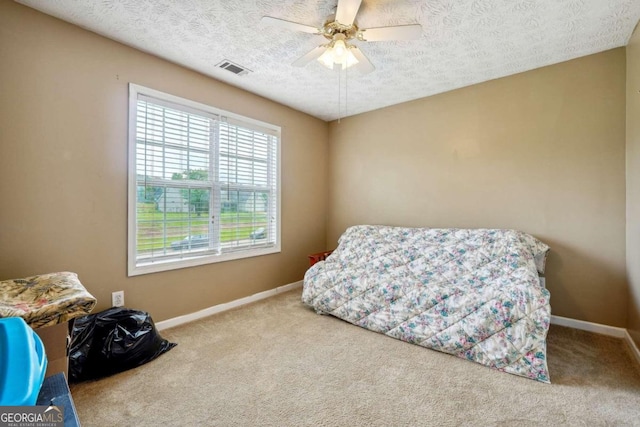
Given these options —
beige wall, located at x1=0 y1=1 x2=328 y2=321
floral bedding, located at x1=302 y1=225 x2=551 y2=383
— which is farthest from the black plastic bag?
floral bedding, located at x1=302 y1=225 x2=551 y2=383

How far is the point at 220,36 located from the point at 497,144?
287cm

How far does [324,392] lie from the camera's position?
1735 mm

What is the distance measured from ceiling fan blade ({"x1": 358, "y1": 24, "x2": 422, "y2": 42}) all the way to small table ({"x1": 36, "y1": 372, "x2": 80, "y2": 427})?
2.38m

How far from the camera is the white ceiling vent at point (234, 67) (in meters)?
2.66

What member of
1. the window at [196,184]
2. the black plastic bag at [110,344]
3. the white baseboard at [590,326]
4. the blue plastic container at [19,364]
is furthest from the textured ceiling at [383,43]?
the white baseboard at [590,326]

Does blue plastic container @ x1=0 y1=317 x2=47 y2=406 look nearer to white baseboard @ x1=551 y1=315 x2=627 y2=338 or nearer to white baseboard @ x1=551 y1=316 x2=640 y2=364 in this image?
white baseboard @ x1=551 y1=316 x2=640 y2=364

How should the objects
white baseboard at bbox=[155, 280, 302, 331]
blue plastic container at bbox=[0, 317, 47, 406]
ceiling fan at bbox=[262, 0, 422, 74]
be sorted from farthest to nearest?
1. white baseboard at bbox=[155, 280, 302, 331]
2. ceiling fan at bbox=[262, 0, 422, 74]
3. blue plastic container at bbox=[0, 317, 47, 406]

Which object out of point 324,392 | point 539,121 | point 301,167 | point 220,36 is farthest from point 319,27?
point 324,392

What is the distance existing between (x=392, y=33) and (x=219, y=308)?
2.97 meters

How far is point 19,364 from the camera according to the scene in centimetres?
73

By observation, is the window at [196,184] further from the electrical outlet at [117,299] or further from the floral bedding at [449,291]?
the floral bedding at [449,291]

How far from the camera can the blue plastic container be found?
686 mm

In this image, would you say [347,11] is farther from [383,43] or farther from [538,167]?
[538,167]

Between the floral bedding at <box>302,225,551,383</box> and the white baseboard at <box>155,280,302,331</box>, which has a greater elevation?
the floral bedding at <box>302,225,551,383</box>
